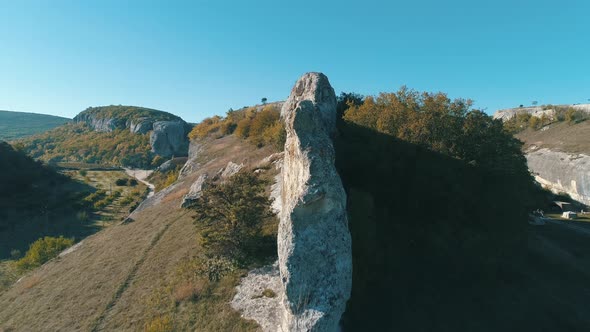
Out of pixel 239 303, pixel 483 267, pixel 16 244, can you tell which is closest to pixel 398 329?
pixel 239 303

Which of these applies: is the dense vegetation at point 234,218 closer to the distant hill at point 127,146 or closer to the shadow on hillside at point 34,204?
the shadow on hillside at point 34,204

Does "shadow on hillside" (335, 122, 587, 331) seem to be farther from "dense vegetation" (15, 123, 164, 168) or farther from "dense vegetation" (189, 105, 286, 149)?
"dense vegetation" (15, 123, 164, 168)

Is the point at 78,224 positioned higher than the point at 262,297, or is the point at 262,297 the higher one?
Result: the point at 262,297

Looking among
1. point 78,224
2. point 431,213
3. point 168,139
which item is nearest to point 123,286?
point 431,213

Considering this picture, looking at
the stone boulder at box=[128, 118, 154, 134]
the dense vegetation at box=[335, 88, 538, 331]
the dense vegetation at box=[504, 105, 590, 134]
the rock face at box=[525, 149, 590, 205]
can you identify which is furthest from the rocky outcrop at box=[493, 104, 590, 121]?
the stone boulder at box=[128, 118, 154, 134]

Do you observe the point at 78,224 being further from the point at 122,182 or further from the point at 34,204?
the point at 122,182

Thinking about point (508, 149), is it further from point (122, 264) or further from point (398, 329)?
point (122, 264)
